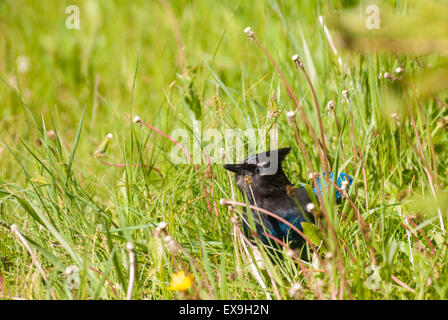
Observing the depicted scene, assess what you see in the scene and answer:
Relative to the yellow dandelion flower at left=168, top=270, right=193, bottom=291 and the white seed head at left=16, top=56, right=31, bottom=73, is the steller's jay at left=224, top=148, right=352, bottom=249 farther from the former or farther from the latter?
the white seed head at left=16, top=56, right=31, bottom=73

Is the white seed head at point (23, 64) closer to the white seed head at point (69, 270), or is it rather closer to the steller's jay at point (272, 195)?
the steller's jay at point (272, 195)

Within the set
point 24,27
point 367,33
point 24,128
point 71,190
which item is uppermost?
point 24,27

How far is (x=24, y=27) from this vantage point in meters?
4.34

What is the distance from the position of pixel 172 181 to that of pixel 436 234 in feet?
3.55

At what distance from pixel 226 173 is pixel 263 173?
194 mm

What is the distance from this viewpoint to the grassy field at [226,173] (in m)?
1.54

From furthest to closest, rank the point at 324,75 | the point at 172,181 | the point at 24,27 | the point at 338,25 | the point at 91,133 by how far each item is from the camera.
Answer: the point at 24,27 → the point at 91,133 → the point at 324,75 → the point at 172,181 → the point at 338,25

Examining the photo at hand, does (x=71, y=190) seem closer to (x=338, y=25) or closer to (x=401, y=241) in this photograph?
(x=401, y=241)

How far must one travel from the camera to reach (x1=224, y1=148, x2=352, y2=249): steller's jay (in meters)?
2.00

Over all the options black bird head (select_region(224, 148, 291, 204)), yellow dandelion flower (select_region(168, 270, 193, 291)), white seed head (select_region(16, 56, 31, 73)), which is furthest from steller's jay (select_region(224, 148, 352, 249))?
white seed head (select_region(16, 56, 31, 73))

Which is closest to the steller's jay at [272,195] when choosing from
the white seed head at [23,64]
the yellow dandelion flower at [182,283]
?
the yellow dandelion flower at [182,283]

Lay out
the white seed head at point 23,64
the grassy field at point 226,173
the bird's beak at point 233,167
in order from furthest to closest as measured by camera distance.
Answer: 1. the white seed head at point 23,64
2. the bird's beak at point 233,167
3. the grassy field at point 226,173

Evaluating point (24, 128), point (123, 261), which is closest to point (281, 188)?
point (123, 261)

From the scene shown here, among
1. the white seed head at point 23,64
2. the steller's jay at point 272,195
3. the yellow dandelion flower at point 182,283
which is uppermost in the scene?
the white seed head at point 23,64
